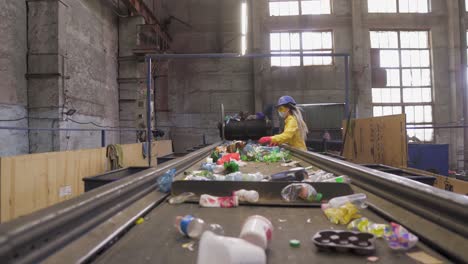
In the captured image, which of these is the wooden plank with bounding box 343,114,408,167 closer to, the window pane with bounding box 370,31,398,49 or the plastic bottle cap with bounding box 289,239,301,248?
the plastic bottle cap with bounding box 289,239,301,248

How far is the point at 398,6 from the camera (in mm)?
11930

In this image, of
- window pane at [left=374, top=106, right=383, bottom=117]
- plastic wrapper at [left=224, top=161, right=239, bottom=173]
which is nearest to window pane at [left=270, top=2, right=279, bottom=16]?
window pane at [left=374, top=106, right=383, bottom=117]

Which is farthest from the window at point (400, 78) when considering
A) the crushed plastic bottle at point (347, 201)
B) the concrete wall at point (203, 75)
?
the crushed plastic bottle at point (347, 201)

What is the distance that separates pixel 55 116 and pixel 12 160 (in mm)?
3161

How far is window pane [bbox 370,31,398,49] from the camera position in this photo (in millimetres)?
11844

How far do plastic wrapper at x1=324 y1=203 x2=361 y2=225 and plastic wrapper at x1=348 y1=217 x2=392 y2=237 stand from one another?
57mm

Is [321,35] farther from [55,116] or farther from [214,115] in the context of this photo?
[55,116]

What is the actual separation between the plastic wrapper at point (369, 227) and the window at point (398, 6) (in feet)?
41.9

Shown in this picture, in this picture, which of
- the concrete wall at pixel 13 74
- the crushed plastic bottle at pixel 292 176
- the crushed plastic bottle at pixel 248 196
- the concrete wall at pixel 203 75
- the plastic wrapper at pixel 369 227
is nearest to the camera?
the plastic wrapper at pixel 369 227

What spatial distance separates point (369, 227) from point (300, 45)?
11475 mm

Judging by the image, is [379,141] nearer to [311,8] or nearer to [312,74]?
[312,74]

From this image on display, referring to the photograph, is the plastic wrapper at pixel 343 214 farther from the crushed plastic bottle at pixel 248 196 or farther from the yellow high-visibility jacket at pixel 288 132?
the yellow high-visibility jacket at pixel 288 132

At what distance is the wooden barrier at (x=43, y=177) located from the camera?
3.28m

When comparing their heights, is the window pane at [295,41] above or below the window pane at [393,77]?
above
